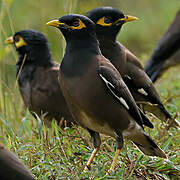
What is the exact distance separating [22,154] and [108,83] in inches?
38.4

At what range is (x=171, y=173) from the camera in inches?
152

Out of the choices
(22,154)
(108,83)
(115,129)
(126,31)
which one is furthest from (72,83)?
(126,31)

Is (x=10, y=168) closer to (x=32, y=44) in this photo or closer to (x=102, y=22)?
(x=102, y=22)

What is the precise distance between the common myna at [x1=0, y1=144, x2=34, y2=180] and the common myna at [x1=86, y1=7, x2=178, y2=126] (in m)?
1.67

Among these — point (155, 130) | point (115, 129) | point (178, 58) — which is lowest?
point (178, 58)

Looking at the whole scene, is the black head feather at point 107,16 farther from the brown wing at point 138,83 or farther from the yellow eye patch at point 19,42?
the yellow eye patch at point 19,42

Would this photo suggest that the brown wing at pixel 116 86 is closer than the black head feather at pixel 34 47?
Yes

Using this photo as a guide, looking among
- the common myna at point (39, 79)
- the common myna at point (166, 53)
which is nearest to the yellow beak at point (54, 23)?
the common myna at point (39, 79)

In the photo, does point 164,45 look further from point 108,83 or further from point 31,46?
point 108,83

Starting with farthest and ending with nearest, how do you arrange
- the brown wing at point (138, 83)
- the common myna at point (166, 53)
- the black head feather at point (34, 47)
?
1. the common myna at point (166, 53)
2. the black head feather at point (34, 47)
3. the brown wing at point (138, 83)

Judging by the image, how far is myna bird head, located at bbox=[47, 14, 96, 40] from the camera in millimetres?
3711

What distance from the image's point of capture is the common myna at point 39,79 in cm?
545

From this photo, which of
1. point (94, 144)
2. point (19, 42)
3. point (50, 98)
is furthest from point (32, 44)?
point (94, 144)

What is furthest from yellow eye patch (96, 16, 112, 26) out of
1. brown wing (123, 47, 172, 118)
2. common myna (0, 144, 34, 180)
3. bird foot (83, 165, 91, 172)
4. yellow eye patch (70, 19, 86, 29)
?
common myna (0, 144, 34, 180)
